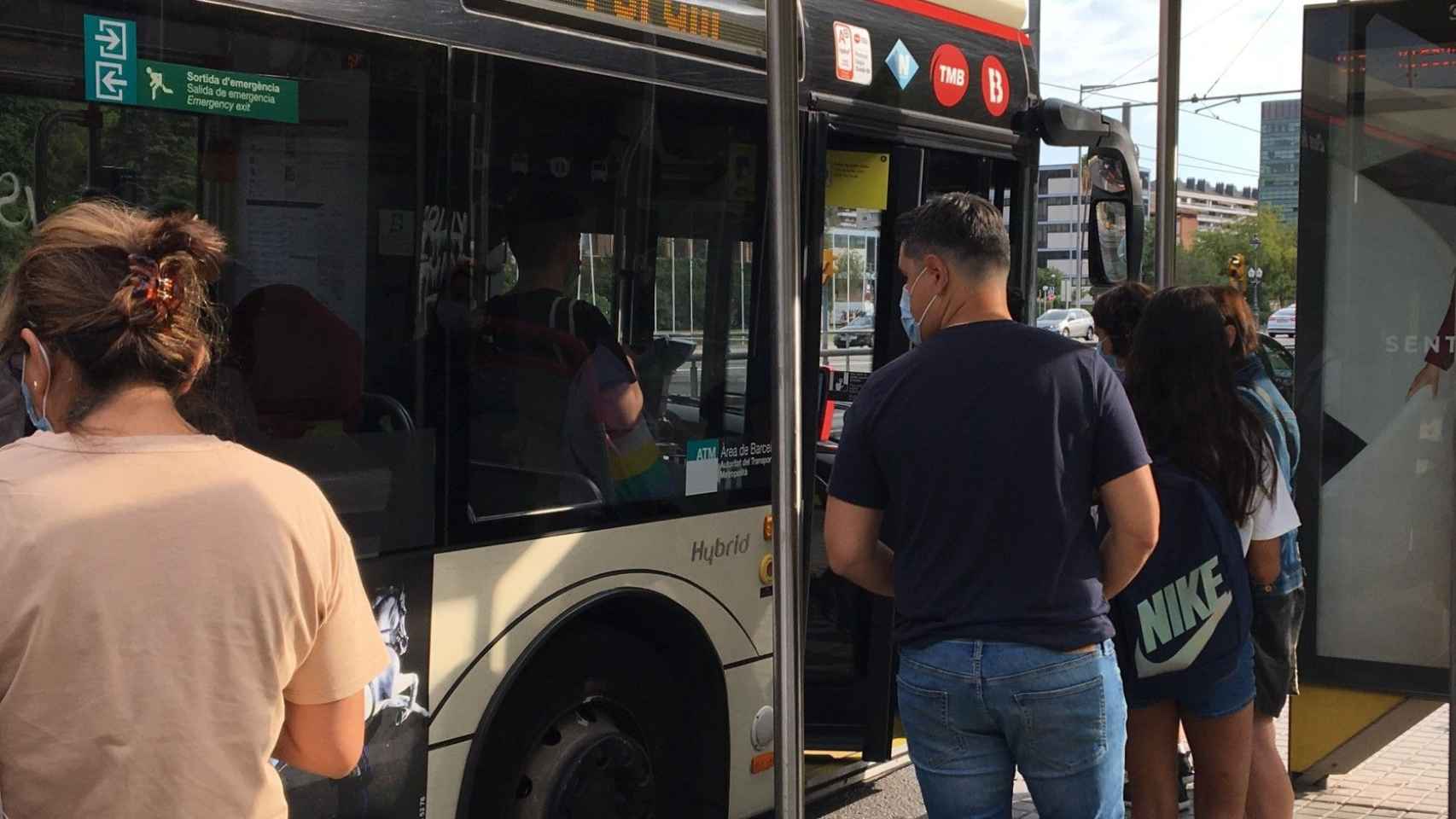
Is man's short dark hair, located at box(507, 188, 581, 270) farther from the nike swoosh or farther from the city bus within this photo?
the nike swoosh

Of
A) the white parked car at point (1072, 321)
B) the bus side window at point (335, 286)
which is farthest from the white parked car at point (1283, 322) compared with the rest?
the white parked car at point (1072, 321)

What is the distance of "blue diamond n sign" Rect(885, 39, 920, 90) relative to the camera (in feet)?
17.1

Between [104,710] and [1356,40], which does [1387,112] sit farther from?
[104,710]

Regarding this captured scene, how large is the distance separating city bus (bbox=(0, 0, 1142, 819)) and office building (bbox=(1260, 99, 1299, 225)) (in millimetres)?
1438

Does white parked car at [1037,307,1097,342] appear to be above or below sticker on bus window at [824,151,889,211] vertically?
below

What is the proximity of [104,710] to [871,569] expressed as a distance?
175 cm

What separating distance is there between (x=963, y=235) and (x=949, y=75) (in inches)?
103

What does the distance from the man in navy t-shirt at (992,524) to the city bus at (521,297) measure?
1.37ft

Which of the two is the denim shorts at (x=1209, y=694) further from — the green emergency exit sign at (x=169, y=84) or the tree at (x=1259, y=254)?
the green emergency exit sign at (x=169, y=84)

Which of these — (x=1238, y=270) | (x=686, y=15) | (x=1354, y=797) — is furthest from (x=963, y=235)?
(x=1354, y=797)

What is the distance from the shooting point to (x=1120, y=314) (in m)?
4.88

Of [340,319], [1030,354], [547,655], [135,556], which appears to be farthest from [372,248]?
[135,556]

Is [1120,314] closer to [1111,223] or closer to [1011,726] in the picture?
[1111,223]

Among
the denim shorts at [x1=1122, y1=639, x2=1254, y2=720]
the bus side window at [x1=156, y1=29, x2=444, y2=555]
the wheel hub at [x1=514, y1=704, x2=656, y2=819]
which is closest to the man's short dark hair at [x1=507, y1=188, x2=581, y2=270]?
the bus side window at [x1=156, y1=29, x2=444, y2=555]
